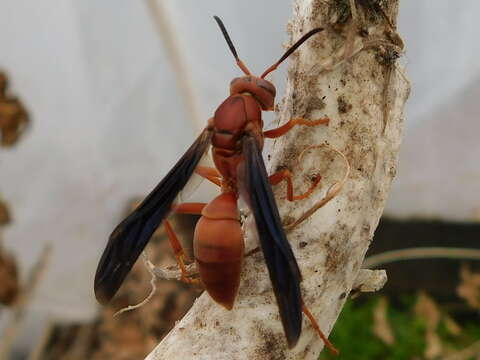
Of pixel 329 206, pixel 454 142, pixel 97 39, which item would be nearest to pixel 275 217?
pixel 329 206

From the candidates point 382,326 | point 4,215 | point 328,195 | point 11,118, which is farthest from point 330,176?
point 382,326

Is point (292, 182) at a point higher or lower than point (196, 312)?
higher

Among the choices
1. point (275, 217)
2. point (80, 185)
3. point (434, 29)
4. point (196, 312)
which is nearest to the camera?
point (275, 217)

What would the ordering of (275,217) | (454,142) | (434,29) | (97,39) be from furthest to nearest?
(454,142) < (97,39) < (434,29) < (275,217)

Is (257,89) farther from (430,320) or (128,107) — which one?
(430,320)

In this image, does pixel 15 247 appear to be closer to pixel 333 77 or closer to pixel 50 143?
pixel 50 143

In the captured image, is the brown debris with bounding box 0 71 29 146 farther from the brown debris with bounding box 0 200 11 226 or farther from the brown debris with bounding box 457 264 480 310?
the brown debris with bounding box 457 264 480 310

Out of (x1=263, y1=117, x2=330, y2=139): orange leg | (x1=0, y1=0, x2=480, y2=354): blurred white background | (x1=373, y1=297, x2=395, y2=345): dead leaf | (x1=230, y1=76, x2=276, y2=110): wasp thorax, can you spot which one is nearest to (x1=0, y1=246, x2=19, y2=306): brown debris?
(x1=0, y1=0, x2=480, y2=354): blurred white background

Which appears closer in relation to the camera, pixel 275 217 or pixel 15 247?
pixel 275 217
